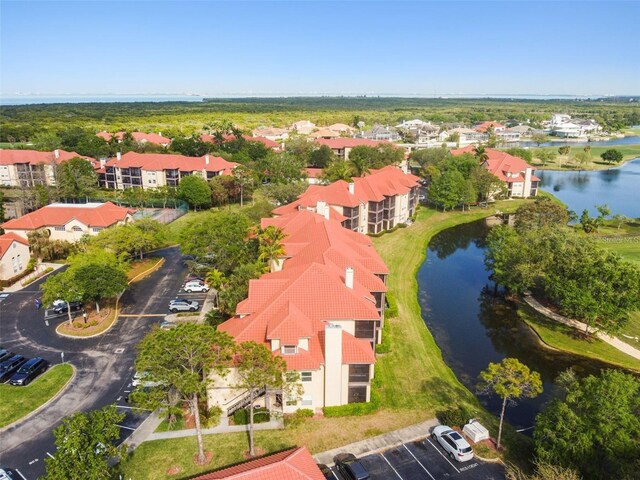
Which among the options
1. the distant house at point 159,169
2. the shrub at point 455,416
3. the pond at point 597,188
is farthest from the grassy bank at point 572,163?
the shrub at point 455,416

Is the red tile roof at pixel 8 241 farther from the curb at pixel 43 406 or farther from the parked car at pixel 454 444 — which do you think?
the parked car at pixel 454 444

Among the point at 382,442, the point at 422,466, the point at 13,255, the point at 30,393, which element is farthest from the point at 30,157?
the point at 422,466

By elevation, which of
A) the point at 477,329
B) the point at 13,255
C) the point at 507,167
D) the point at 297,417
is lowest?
the point at 477,329

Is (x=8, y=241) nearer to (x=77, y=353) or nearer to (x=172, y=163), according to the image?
(x=77, y=353)

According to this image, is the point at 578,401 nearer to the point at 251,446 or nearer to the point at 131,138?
the point at 251,446

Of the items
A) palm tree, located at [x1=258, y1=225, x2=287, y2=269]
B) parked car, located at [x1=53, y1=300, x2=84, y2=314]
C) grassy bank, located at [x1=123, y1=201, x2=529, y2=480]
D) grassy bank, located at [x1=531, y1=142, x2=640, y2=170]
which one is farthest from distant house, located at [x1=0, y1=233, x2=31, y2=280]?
grassy bank, located at [x1=531, y1=142, x2=640, y2=170]

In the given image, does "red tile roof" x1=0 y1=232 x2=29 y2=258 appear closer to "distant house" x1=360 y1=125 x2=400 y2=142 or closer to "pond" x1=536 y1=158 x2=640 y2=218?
"pond" x1=536 y1=158 x2=640 y2=218

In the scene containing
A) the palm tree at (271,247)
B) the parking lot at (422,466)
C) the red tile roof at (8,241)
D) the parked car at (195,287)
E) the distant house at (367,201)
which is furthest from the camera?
the distant house at (367,201)
